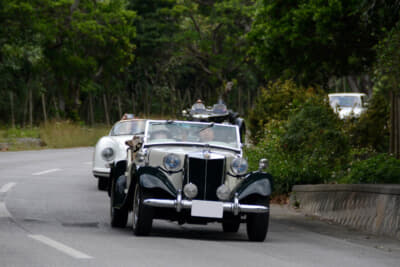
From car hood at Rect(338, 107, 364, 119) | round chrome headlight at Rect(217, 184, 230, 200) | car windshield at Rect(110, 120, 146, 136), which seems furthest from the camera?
car hood at Rect(338, 107, 364, 119)

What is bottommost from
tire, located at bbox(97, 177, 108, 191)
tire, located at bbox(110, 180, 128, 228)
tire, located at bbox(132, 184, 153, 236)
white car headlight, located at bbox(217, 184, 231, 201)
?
tire, located at bbox(97, 177, 108, 191)

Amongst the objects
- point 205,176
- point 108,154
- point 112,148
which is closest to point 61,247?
point 205,176

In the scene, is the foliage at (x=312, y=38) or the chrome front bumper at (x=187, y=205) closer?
the chrome front bumper at (x=187, y=205)

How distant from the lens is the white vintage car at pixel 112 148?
61.4 ft

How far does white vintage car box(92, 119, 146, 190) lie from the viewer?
18.7 meters

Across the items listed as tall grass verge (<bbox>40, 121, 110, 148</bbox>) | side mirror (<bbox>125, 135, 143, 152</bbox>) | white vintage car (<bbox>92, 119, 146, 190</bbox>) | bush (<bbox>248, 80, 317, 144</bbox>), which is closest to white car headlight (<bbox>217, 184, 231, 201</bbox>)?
side mirror (<bbox>125, 135, 143, 152</bbox>)

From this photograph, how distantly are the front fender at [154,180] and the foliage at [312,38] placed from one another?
6429 millimetres

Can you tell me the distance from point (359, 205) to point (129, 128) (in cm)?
731

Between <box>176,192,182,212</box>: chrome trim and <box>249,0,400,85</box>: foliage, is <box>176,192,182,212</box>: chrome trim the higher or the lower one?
→ the lower one

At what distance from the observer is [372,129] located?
969 inches

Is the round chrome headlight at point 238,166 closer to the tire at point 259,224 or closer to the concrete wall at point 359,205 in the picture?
the tire at point 259,224

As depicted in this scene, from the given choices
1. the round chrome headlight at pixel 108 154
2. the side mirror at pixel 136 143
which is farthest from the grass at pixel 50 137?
the side mirror at pixel 136 143

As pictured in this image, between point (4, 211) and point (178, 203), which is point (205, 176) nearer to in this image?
point (178, 203)

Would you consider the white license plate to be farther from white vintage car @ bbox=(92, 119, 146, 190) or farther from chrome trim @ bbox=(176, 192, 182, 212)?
white vintage car @ bbox=(92, 119, 146, 190)
